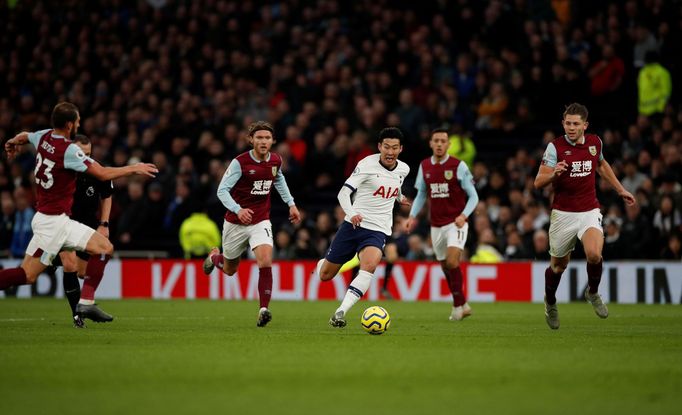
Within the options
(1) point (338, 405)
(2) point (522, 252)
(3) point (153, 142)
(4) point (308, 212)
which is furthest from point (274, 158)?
(3) point (153, 142)

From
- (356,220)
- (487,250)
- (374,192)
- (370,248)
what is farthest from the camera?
(487,250)

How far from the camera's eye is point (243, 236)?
1389cm

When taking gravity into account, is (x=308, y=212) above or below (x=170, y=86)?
below

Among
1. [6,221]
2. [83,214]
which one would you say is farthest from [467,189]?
[6,221]

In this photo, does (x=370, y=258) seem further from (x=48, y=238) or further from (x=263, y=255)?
(x=48, y=238)

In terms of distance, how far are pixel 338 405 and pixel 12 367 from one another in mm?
3081

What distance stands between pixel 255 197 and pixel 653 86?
11415 millimetres

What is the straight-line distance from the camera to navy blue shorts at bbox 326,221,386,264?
13.1 meters

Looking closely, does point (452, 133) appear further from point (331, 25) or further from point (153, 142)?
point (153, 142)

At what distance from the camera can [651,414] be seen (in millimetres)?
6352

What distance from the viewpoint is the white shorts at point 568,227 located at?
12914 millimetres

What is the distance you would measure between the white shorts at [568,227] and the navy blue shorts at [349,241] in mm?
2062

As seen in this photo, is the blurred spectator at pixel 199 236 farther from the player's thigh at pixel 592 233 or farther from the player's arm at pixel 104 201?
the player's thigh at pixel 592 233

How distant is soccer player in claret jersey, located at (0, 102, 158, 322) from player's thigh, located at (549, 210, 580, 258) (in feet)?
16.2
